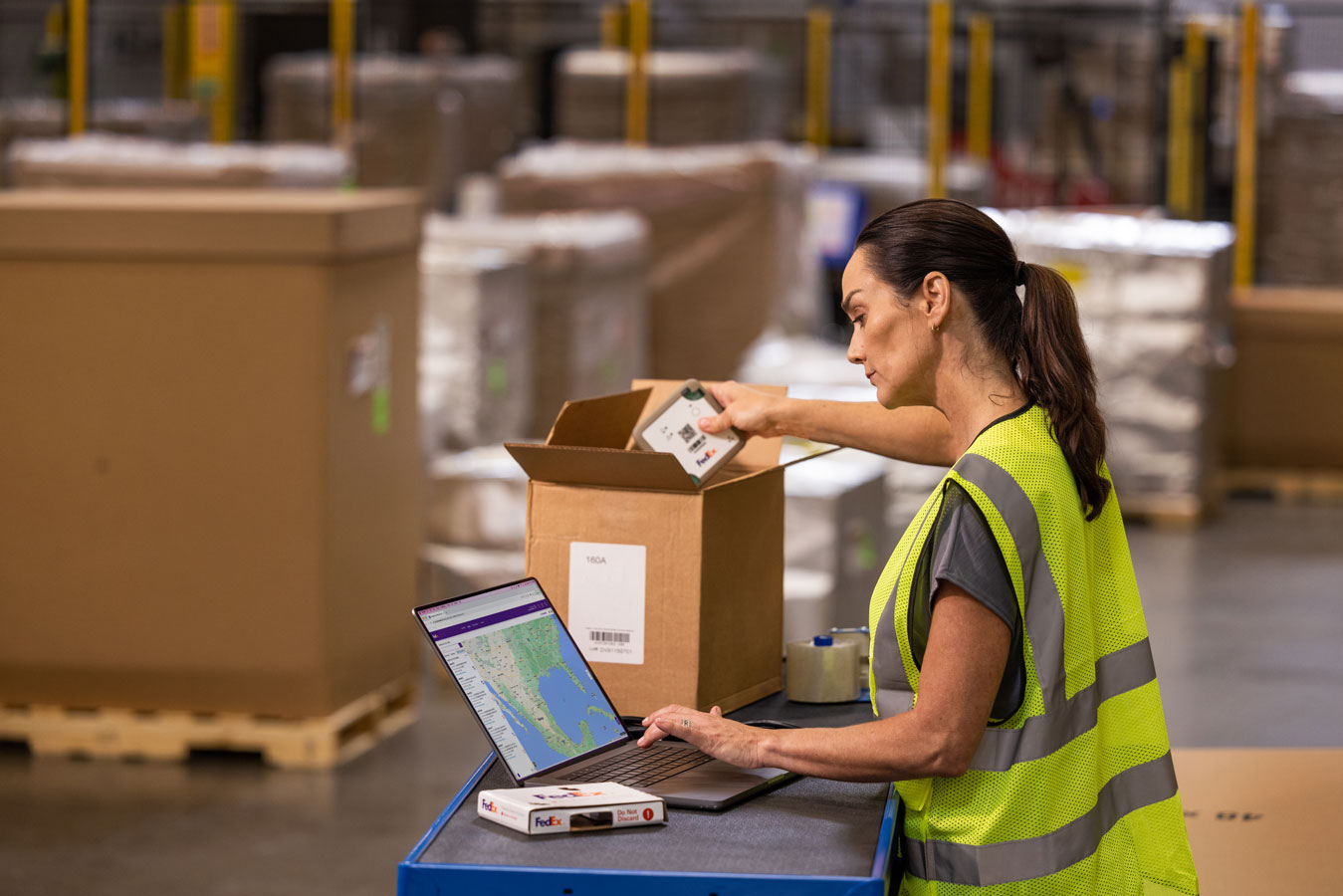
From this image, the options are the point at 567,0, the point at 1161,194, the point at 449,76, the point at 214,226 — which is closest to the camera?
the point at 214,226

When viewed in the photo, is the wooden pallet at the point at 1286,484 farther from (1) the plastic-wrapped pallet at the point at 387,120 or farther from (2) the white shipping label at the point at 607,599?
(2) the white shipping label at the point at 607,599

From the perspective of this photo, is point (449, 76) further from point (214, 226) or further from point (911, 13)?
point (214, 226)

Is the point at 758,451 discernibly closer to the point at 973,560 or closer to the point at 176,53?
the point at 973,560

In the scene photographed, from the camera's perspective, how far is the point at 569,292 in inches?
289

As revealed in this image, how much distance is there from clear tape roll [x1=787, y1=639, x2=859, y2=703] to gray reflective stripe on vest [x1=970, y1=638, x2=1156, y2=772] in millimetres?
569

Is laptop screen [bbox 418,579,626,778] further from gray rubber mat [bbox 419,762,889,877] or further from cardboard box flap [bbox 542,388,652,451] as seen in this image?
cardboard box flap [bbox 542,388,652,451]

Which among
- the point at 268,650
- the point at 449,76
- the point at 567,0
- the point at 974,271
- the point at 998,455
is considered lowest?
the point at 268,650

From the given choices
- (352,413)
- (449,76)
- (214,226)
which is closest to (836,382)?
(352,413)

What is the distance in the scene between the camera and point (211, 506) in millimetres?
4797

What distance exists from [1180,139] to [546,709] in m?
9.16

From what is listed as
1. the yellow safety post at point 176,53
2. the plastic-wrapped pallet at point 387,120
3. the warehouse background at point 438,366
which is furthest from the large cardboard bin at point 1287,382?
the yellow safety post at point 176,53

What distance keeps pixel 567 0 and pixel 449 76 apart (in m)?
3.97

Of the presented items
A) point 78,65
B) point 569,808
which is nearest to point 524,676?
point 569,808

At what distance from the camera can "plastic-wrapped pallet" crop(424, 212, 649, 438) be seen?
23.9 feet
